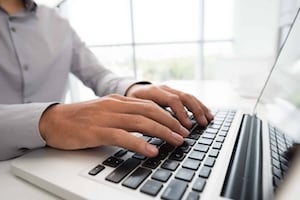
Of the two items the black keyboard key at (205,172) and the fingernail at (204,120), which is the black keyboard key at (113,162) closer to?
the black keyboard key at (205,172)

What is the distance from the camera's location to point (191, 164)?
0.99 feet

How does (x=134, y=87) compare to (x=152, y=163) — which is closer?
(x=152, y=163)

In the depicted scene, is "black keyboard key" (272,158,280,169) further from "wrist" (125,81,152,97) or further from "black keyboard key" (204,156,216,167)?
"wrist" (125,81,152,97)

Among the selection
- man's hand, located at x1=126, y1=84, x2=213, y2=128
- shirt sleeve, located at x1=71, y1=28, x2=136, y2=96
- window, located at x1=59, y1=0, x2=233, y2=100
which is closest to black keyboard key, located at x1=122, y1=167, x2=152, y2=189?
man's hand, located at x1=126, y1=84, x2=213, y2=128

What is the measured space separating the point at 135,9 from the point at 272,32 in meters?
1.88

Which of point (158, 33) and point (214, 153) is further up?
point (158, 33)

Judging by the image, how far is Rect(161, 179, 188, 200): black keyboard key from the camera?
0.75 feet

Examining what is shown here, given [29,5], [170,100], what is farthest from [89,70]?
[170,100]

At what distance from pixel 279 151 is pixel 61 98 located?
2.32 ft

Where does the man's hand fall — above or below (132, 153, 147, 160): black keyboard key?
above

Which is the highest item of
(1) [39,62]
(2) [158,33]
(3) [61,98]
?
(2) [158,33]

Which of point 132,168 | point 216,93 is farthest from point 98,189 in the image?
point 216,93

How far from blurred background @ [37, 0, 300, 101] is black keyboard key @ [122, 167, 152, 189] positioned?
8.03 feet

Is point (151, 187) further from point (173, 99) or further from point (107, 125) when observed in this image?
point (173, 99)
